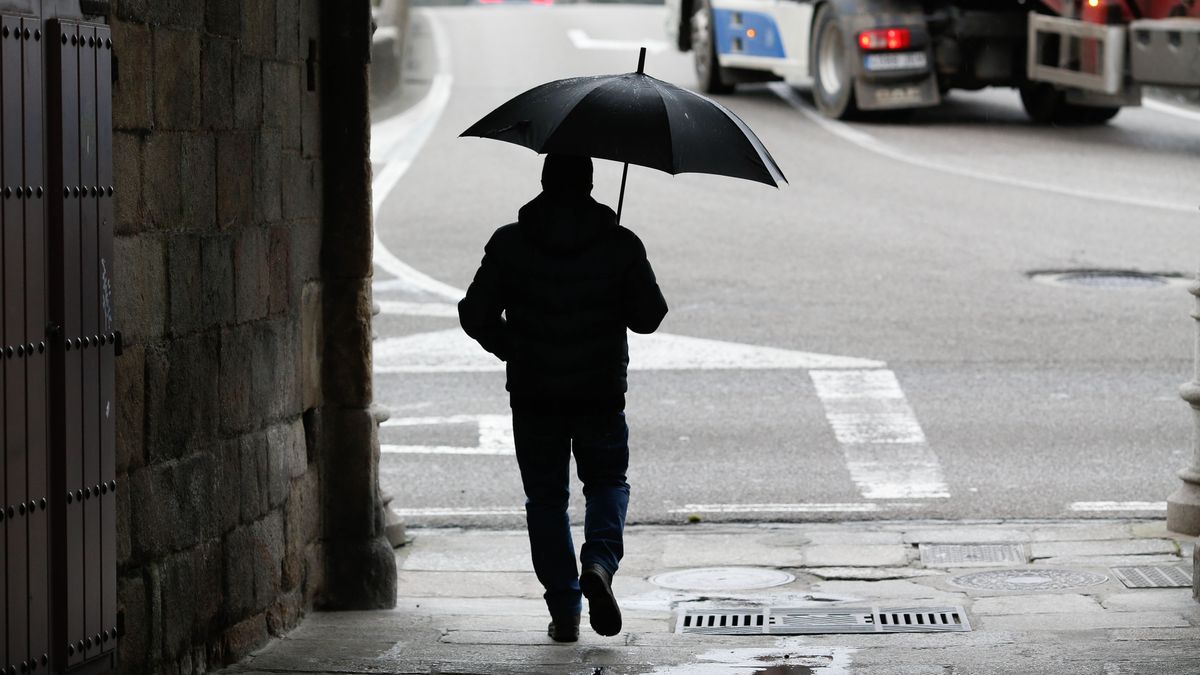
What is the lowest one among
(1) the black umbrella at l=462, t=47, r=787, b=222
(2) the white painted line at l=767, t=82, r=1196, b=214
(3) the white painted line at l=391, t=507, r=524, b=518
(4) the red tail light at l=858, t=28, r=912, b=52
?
(3) the white painted line at l=391, t=507, r=524, b=518

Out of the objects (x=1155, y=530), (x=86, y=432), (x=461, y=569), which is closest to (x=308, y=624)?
(x=461, y=569)

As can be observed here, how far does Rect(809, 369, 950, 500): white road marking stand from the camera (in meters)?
9.11

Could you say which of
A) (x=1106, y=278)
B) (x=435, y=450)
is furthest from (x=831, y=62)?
(x=435, y=450)

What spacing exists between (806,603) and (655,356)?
4.93 metres

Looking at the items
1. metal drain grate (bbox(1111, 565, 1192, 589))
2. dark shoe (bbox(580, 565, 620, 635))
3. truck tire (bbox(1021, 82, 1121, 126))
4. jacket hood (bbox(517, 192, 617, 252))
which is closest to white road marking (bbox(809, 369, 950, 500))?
metal drain grate (bbox(1111, 565, 1192, 589))

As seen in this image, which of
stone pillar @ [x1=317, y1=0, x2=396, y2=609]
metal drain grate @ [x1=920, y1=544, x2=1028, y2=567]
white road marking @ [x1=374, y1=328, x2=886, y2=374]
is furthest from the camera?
white road marking @ [x1=374, y1=328, x2=886, y2=374]

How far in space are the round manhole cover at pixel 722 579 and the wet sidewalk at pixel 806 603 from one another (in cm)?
1

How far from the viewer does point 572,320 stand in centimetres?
589

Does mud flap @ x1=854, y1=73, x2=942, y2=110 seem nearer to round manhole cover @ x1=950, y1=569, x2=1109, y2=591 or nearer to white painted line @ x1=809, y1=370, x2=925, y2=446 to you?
white painted line @ x1=809, y1=370, x2=925, y2=446

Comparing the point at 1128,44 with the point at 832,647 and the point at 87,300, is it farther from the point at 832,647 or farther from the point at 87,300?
the point at 87,300

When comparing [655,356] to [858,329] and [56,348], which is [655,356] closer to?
[858,329]

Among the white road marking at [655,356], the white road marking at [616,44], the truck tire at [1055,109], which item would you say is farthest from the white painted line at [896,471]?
the white road marking at [616,44]

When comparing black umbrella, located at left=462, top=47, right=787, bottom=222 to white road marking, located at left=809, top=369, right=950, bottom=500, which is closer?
black umbrella, located at left=462, top=47, right=787, bottom=222

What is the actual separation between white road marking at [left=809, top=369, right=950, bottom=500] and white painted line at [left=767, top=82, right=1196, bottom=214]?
6.52 m
